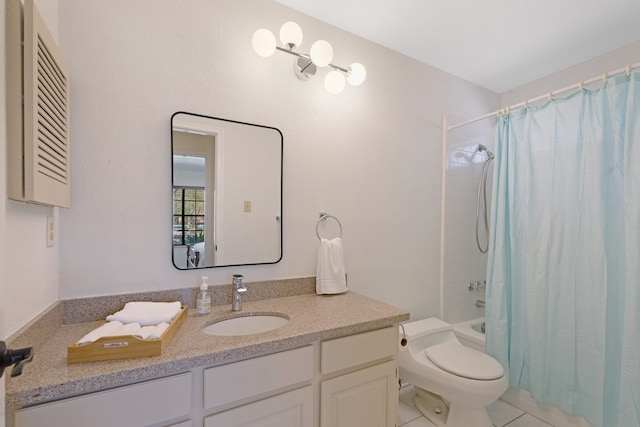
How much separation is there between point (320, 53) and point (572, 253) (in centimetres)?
173

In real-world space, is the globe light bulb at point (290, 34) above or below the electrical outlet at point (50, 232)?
above

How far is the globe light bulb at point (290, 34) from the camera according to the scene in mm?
1462

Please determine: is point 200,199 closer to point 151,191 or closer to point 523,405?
point 151,191

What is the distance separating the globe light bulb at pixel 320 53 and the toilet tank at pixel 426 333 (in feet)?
5.48

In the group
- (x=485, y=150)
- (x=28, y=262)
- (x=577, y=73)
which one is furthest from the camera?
(x=485, y=150)

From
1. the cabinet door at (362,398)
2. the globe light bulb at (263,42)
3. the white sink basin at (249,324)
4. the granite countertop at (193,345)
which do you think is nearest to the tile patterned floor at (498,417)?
the cabinet door at (362,398)

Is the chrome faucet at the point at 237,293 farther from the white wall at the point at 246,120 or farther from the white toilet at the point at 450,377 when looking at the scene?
the white toilet at the point at 450,377

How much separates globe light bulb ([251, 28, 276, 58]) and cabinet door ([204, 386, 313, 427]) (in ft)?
4.90

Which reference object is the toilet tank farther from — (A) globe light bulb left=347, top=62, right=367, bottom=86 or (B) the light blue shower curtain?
(A) globe light bulb left=347, top=62, right=367, bottom=86

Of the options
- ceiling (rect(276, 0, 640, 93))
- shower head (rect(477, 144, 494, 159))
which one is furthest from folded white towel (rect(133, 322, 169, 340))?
shower head (rect(477, 144, 494, 159))

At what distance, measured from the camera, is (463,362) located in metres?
1.66

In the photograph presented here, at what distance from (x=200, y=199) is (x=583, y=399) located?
7.43 feet

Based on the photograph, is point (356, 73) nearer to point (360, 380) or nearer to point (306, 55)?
point (306, 55)

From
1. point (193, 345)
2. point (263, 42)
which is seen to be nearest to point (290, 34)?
point (263, 42)
